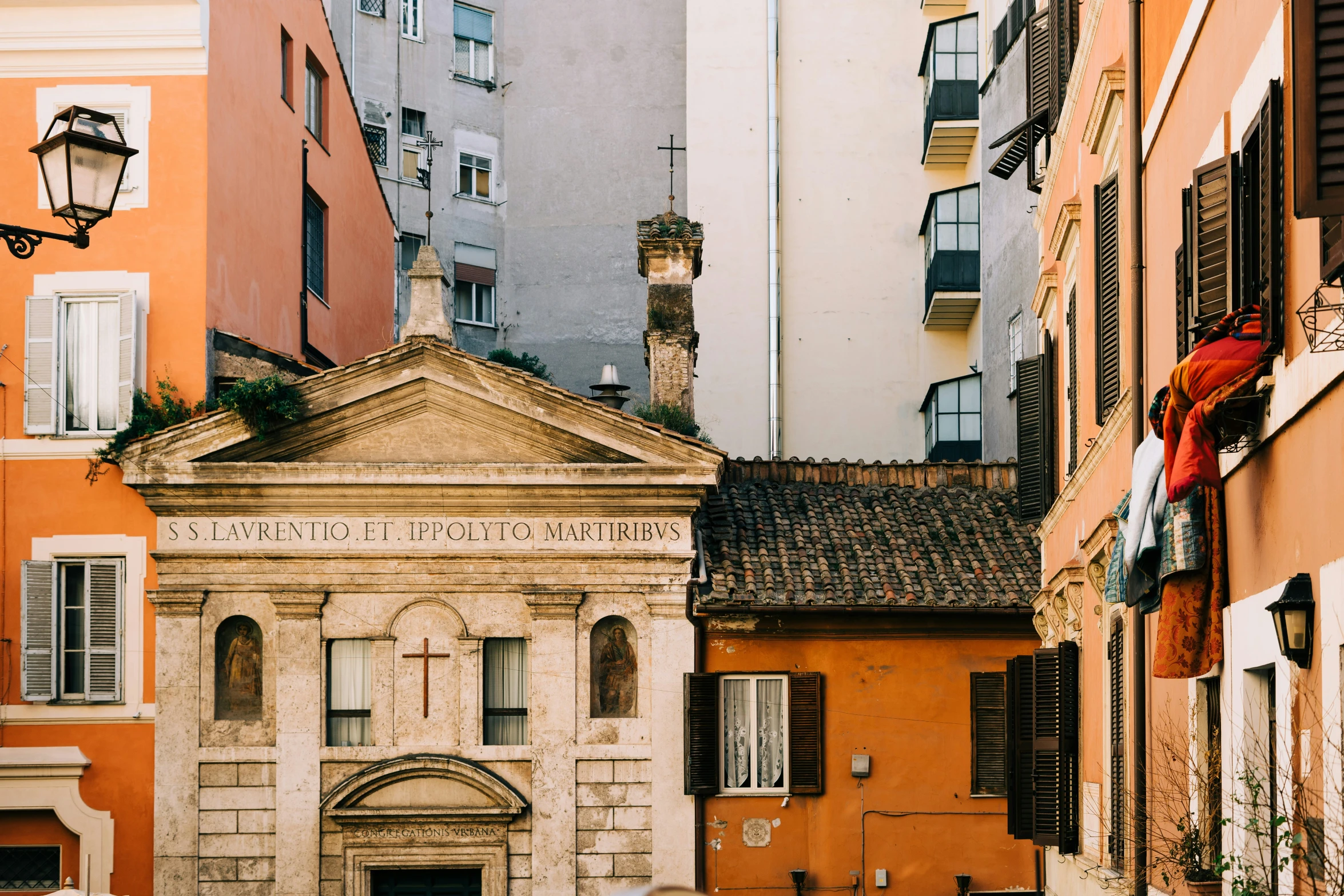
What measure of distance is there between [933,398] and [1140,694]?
17.5 meters

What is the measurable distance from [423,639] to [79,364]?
16.2 ft

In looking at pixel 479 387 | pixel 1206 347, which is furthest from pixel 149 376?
pixel 1206 347

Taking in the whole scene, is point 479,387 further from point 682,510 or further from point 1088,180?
point 1088,180

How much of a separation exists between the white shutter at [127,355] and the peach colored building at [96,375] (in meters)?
0.02

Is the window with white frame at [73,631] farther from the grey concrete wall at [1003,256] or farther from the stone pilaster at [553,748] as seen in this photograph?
the grey concrete wall at [1003,256]

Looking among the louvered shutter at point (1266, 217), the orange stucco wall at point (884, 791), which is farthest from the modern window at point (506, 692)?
the louvered shutter at point (1266, 217)

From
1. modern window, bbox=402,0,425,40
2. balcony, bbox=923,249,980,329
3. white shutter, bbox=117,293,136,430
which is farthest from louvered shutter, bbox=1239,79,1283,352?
modern window, bbox=402,0,425,40

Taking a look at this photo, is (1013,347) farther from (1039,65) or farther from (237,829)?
(237,829)

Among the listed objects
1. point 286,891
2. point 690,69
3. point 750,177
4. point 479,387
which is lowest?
point 286,891

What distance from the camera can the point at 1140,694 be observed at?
1060 cm

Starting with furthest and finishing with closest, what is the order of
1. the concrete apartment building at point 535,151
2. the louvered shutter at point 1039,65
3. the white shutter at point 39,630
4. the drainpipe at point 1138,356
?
the concrete apartment building at point 535,151, the white shutter at point 39,630, the louvered shutter at point 1039,65, the drainpipe at point 1138,356

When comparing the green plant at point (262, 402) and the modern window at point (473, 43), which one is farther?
the modern window at point (473, 43)

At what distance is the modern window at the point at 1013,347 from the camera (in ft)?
78.8

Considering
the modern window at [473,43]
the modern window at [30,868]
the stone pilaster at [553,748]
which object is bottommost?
the modern window at [30,868]
